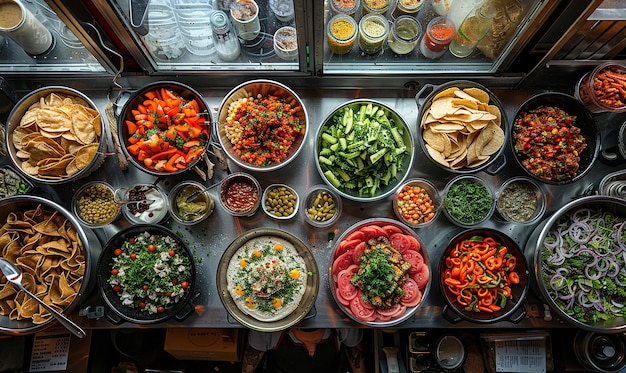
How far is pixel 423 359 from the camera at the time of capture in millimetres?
3295

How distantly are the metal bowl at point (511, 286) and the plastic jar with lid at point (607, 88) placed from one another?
118 cm

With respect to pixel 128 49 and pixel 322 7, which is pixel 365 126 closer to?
pixel 322 7

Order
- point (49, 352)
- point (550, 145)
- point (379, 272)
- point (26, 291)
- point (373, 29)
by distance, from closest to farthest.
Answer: point (26, 291), point (379, 272), point (550, 145), point (373, 29), point (49, 352)

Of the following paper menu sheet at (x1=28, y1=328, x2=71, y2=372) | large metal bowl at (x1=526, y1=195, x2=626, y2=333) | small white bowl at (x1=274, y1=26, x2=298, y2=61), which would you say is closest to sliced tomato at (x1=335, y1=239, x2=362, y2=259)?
large metal bowl at (x1=526, y1=195, x2=626, y2=333)

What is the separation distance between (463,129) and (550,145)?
0.63m

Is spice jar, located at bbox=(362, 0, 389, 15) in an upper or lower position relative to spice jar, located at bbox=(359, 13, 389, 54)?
upper

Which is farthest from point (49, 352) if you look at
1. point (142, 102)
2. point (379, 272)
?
point (379, 272)

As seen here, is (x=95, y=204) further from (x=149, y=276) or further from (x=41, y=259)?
(x=149, y=276)

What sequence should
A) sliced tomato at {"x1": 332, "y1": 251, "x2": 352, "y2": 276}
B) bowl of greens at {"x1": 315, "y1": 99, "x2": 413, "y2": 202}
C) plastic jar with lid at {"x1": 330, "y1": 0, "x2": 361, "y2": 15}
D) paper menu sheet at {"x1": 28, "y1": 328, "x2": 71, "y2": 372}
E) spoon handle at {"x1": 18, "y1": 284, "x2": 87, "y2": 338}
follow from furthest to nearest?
paper menu sheet at {"x1": 28, "y1": 328, "x2": 71, "y2": 372} < plastic jar with lid at {"x1": 330, "y1": 0, "x2": 361, "y2": 15} < bowl of greens at {"x1": 315, "y1": 99, "x2": 413, "y2": 202} < sliced tomato at {"x1": 332, "y1": 251, "x2": 352, "y2": 276} < spoon handle at {"x1": 18, "y1": 284, "x2": 87, "y2": 338}

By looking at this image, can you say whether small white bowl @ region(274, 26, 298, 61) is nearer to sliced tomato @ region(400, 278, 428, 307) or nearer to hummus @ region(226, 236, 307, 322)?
hummus @ region(226, 236, 307, 322)

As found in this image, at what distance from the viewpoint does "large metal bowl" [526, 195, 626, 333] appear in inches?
100

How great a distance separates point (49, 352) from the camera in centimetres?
321

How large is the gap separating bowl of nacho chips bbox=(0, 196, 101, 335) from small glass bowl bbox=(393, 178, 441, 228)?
2.06 metres

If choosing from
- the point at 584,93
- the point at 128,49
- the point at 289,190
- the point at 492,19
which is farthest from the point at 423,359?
the point at 128,49
